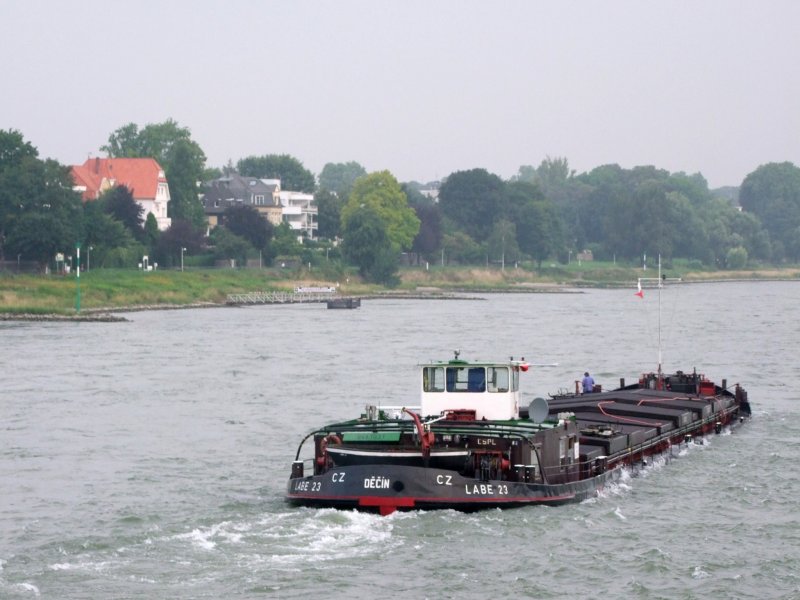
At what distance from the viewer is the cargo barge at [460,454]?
3328 cm

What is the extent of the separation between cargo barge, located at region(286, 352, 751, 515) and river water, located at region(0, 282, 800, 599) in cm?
48

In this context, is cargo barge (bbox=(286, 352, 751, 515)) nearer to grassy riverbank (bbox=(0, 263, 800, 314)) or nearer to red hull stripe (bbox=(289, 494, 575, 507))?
red hull stripe (bbox=(289, 494, 575, 507))

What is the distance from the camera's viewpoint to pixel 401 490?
108ft

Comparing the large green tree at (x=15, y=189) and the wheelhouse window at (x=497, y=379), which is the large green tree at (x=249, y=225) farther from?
the wheelhouse window at (x=497, y=379)

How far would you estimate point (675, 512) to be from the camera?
3656 cm

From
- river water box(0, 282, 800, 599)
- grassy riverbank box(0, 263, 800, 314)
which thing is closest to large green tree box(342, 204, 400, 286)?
grassy riverbank box(0, 263, 800, 314)

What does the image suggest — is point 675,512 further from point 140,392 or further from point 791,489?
point 140,392

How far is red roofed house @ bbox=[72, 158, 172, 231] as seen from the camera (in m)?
186

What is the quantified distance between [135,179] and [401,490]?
528ft

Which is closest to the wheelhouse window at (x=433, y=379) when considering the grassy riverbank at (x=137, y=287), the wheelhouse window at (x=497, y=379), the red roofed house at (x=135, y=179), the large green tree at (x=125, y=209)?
the wheelhouse window at (x=497, y=379)

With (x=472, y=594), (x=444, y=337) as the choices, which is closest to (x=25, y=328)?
(x=444, y=337)

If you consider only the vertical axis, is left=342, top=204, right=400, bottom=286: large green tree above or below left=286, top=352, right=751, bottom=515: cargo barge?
above

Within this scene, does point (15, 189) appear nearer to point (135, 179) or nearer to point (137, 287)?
point (137, 287)

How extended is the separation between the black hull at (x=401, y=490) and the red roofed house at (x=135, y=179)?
15246 cm
